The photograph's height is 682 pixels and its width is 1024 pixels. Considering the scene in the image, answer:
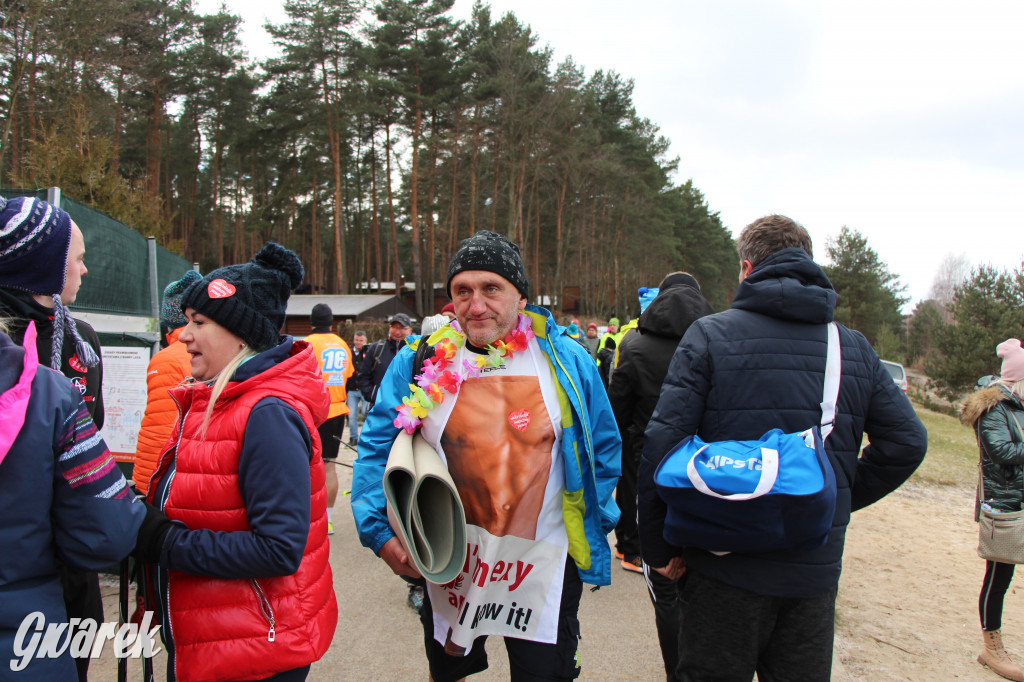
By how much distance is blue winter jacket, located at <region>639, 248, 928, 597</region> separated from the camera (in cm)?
188

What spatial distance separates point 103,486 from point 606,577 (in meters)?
1.61

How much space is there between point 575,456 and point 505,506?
1.03 ft

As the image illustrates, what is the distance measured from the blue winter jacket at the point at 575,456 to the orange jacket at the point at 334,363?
377cm

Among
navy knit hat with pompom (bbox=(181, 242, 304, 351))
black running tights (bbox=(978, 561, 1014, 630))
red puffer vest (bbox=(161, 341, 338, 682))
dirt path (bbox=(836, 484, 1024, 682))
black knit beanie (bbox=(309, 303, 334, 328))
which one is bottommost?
dirt path (bbox=(836, 484, 1024, 682))

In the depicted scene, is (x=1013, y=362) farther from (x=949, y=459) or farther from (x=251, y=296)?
(x=949, y=459)

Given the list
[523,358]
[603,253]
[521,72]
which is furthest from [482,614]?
[603,253]

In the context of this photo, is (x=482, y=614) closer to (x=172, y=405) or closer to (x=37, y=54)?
(x=172, y=405)

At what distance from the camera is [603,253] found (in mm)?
38500

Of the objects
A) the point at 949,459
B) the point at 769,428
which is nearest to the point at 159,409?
the point at 769,428

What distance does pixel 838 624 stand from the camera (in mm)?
3994

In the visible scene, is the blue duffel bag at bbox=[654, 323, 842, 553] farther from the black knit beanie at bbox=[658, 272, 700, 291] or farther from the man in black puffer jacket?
the black knit beanie at bbox=[658, 272, 700, 291]
